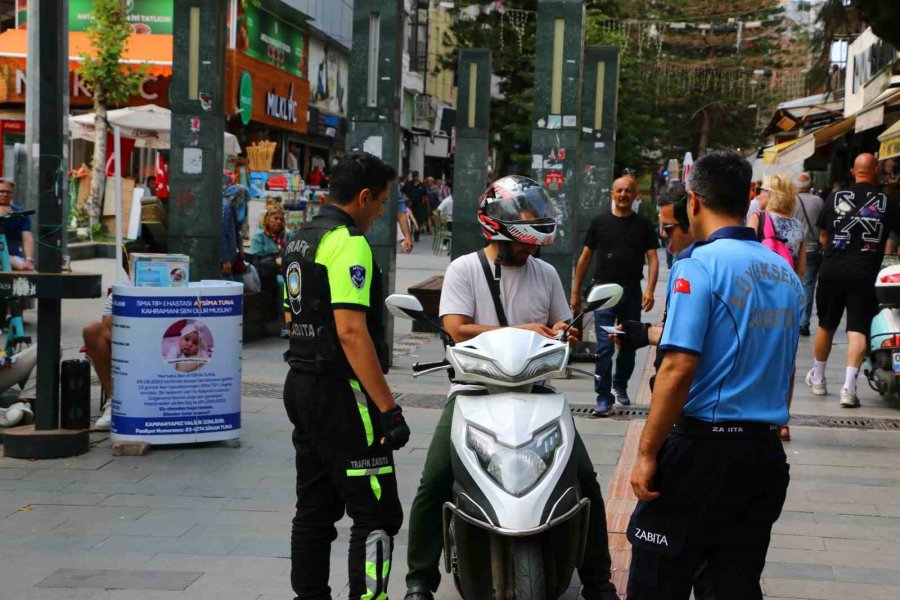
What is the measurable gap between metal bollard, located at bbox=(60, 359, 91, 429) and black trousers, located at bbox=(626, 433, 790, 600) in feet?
16.0

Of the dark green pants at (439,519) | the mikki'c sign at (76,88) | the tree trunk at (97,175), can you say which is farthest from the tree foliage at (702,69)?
the dark green pants at (439,519)

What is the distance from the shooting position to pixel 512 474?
431 centimetres

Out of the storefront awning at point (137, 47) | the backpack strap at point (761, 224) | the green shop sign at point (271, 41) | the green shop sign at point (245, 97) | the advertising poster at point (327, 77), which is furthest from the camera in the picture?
the advertising poster at point (327, 77)

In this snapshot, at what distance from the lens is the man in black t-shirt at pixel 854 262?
33.5ft

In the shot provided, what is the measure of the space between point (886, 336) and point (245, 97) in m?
25.7

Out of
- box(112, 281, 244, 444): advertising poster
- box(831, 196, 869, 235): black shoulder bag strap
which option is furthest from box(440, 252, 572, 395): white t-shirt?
box(831, 196, 869, 235): black shoulder bag strap

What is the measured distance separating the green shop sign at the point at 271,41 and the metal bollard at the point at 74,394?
27.1m

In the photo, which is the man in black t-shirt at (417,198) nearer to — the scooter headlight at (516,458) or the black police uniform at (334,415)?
the black police uniform at (334,415)

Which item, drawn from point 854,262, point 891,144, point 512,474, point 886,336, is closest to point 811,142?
point 891,144

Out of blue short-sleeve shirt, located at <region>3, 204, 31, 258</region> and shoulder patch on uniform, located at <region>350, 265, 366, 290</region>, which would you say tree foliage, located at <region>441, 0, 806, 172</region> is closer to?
blue short-sleeve shirt, located at <region>3, 204, 31, 258</region>

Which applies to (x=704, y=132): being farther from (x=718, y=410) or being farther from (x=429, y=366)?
(x=718, y=410)

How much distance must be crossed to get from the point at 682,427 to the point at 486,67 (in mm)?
14694

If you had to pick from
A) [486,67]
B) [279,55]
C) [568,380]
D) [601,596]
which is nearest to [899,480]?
[601,596]

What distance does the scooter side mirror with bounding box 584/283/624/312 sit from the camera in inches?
181
